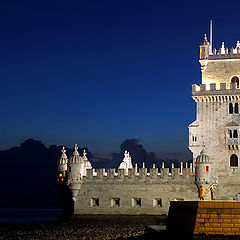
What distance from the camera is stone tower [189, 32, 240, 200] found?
188 feet

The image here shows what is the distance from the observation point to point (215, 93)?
5894cm

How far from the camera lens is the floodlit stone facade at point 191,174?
55938 millimetres

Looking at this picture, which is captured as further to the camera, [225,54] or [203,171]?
[225,54]

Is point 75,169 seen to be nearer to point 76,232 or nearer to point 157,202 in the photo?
point 157,202

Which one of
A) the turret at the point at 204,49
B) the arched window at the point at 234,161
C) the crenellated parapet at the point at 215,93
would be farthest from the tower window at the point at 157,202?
the turret at the point at 204,49

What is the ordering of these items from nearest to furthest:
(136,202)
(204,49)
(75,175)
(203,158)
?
(203,158) < (136,202) < (75,175) < (204,49)

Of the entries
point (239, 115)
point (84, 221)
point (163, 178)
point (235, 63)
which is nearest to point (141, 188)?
point (163, 178)

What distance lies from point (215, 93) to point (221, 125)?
3.45m

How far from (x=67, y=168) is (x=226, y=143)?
1699 centimetres

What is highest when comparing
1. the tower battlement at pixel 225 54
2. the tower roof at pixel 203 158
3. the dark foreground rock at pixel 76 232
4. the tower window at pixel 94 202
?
the tower battlement at pixel 225 54

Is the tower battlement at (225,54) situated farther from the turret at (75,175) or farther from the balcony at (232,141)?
the turret at (75,175)

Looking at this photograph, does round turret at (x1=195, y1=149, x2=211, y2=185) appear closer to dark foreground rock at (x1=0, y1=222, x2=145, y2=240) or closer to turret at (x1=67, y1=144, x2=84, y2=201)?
dark foreground rock at (x1=0, y1=222, x2=145, y2=240)

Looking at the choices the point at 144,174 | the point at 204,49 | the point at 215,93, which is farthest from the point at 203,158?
the point at 204,49

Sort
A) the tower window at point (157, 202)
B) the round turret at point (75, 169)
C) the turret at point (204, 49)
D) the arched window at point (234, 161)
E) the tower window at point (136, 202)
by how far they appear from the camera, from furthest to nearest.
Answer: the turret at point (204, 49) → the round turret at point (75, 169) → the arched window at point (234, 161) → the tower window at point (136, 202) → the tower window at point (157, 202)
